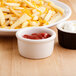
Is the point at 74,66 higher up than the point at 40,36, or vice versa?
the point at 40,36

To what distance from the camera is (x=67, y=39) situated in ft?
8.54

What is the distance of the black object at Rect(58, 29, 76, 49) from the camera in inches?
101

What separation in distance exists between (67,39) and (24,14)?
0.50m

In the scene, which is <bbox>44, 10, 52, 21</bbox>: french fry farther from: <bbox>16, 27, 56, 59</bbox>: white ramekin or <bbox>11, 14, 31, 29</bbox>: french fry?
<bbox>16, 27, 56, 59</bbox>: white ramekin

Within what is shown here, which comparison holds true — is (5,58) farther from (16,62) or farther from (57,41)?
(57,41)

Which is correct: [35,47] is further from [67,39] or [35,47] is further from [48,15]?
[48,15]

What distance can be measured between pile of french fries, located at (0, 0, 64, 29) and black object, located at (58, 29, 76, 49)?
0.27 metres

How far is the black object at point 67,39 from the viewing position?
2.58 m

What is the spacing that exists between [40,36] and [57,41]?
43cm

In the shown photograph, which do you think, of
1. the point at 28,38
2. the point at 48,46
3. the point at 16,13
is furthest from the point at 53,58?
the point at 16,13

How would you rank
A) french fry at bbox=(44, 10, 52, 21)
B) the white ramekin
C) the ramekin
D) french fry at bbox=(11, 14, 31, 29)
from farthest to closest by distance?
french fry at bbox=(44, 10, 52, 21), french fry at bbox=(11, 14, 31, 29), the ramekin, the white ramekin

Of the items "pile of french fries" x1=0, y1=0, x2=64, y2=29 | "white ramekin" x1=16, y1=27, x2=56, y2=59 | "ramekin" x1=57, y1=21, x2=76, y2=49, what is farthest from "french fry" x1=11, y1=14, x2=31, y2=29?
"ramekin" x1=57, y1=21, x2=76, y2=49

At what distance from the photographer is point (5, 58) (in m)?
2.45

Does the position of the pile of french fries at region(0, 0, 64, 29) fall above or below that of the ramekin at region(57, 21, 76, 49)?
above
